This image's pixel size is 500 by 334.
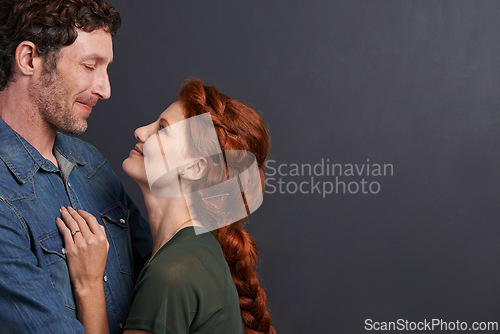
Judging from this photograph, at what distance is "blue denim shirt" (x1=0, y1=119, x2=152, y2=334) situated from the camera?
3.37ft

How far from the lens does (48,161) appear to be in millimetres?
1267

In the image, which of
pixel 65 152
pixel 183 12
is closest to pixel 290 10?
pixel 183 12

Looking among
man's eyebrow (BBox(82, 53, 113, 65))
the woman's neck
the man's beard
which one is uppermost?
man's eyebrow (BBox(82, 53, 113, 65))

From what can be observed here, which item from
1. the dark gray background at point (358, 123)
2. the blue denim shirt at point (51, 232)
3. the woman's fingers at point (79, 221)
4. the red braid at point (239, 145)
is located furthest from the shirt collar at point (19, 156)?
the dark gray background at point (358, 123)

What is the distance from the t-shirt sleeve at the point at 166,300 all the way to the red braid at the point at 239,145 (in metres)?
0.31

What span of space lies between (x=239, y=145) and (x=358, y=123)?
4.32ft

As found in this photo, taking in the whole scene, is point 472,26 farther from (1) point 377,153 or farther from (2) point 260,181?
(2) point 260,181

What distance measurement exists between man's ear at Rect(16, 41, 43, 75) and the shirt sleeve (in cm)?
33

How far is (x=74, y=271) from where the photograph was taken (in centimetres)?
117

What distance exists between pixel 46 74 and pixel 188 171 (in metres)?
0.39

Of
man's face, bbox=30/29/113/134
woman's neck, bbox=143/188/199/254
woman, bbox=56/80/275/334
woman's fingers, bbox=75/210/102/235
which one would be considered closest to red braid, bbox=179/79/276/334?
woman, bbox=56/80/275/334

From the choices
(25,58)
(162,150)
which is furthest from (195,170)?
(25,58)

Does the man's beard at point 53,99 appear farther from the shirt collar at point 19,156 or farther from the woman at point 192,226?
the woman at point 192,226

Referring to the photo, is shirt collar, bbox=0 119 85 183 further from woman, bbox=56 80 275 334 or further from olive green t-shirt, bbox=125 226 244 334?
olive green t-shirt, bbox=125 226 244 334
